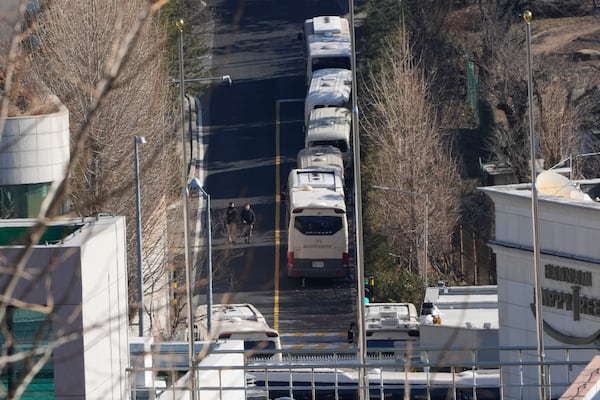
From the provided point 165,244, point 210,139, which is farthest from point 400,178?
point 210,139

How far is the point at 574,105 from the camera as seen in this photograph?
131 ft

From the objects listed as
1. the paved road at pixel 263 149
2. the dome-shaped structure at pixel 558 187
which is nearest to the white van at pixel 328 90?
the paved road at pixel 263 149

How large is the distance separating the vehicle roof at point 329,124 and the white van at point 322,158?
1.20 metres

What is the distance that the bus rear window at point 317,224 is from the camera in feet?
114

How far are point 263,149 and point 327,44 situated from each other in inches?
182

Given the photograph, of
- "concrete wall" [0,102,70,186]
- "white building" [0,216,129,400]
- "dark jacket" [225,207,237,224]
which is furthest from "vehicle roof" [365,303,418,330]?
"white building" [0,216,129,400]

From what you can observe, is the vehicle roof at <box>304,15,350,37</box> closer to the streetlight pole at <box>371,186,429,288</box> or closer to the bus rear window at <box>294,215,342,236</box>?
the streetlight pole at <box>371,186,429,288</box>

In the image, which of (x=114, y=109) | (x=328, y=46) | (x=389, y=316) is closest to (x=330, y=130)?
(x=328, y=46)

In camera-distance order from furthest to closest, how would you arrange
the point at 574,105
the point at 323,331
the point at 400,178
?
the point at 574,105 < the point at 400,178 < the point at 323,331

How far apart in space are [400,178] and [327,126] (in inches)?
212

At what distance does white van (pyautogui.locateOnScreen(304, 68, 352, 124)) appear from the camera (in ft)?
142

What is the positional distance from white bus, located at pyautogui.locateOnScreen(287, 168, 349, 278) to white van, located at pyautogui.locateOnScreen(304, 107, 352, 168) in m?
4.42

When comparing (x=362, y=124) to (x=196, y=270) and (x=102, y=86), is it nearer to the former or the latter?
(x=196, y=270)

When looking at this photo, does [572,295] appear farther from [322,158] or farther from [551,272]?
[322,158]
